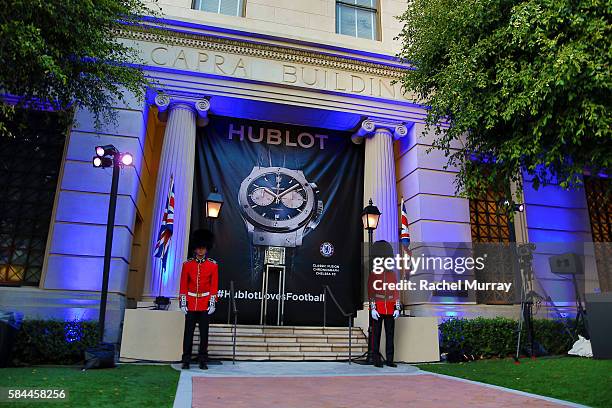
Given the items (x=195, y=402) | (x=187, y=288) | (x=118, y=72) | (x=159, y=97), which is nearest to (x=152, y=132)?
(x=159, y=97)

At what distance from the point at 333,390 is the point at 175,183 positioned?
7854 millimetres

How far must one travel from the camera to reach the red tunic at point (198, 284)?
8.62 meters

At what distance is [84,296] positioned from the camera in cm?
1083

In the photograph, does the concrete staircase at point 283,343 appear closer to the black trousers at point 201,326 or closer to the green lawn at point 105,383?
the black trousers at point 201,326

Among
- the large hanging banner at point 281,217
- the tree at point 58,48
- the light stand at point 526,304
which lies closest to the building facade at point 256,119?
the light stand at point 526,304

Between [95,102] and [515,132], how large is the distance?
941 cm

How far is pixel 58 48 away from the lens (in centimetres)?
868

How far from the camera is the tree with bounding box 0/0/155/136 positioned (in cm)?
745

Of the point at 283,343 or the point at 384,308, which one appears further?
the point at 283,343

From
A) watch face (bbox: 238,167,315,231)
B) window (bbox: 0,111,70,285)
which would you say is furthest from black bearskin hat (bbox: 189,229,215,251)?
window (bbox: 0,111,70,285)

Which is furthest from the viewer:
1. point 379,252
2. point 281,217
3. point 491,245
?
point 491,245

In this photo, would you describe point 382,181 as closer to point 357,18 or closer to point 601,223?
point 357,18

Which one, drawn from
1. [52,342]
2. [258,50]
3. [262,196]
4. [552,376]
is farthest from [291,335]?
[258,50]

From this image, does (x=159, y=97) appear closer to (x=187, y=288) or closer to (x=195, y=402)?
(x=187, y=288)
